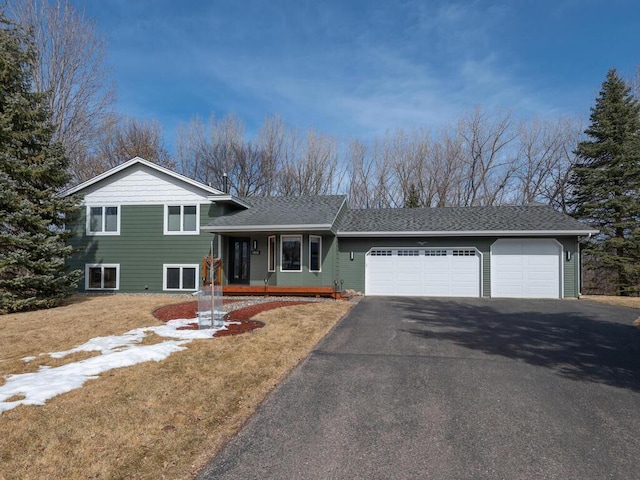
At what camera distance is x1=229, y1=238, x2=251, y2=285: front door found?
15.9m

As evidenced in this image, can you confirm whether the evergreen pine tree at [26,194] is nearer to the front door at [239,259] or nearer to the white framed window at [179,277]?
the white framed window at [179,277]

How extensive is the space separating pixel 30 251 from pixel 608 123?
2426 centimetres

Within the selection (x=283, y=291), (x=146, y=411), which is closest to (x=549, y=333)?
(x=146, y=411)

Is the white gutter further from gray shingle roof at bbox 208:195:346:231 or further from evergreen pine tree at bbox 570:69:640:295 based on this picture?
evergreen pine tree at bbox 570:69:640:295

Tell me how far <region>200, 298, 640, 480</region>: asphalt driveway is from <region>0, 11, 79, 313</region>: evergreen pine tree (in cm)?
901

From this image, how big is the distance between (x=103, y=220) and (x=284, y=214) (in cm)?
737

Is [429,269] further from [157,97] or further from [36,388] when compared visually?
[157,97]

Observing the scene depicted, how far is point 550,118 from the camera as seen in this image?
87.5 ft

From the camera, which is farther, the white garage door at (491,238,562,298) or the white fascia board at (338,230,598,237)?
the white garage door at (491,238,562,298)

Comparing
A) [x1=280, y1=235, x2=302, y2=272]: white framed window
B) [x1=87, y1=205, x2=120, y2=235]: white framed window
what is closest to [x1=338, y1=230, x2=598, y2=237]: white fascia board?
[x1=280, y1=235, x2=302, y2=272]: white framed window

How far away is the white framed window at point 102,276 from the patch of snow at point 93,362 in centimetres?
877

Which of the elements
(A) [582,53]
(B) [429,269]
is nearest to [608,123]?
(A) [582,53]

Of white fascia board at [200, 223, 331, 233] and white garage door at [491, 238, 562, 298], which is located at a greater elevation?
white fascia board at [200, 223, 331, 233]

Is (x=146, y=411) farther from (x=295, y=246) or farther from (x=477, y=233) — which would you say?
(x=477, y=233)
